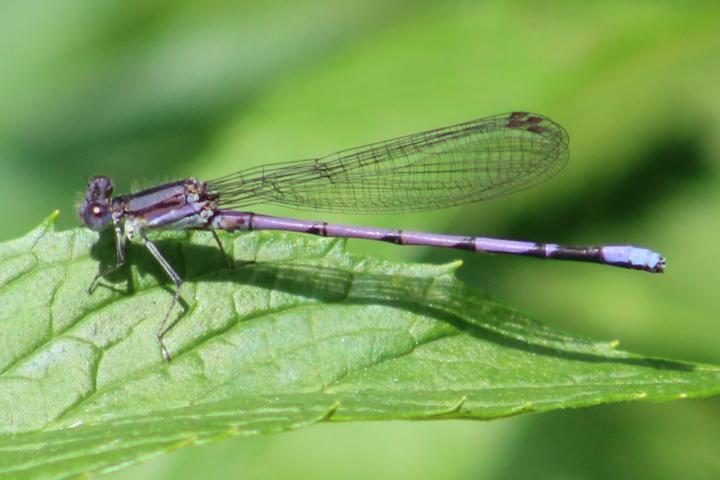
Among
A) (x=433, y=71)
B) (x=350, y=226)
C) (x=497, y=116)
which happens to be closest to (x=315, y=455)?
(x=350, y=226)

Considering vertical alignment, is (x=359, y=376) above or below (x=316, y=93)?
below

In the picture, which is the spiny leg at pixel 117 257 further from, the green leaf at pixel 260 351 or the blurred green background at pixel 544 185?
the blurred green background at pixel 544 185

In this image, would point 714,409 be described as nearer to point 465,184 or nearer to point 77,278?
point 465,184

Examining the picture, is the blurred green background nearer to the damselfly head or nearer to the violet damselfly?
the violet damselfly

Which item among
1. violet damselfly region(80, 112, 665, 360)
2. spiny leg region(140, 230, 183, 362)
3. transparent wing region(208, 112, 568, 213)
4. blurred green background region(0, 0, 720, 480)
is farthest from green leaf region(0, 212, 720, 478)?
blurred green background region(0, 0, 720, 480)

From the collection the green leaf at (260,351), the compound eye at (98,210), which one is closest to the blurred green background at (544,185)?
A: the compound eye at (98,210)

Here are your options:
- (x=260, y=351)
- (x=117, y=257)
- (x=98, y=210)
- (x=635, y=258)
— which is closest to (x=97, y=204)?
(x=98, y=210)

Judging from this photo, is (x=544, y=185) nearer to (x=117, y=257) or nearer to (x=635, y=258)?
(x=635, y=258)
